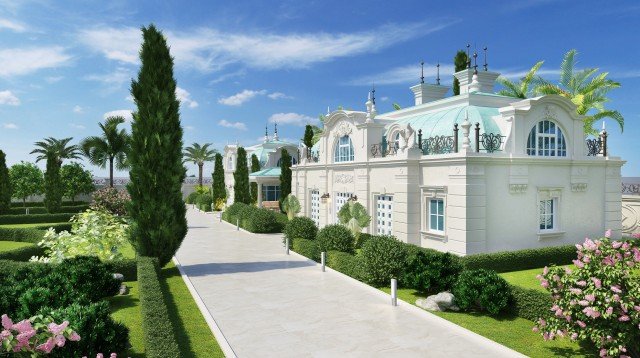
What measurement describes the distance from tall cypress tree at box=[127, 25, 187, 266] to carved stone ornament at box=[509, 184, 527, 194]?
13.8 m

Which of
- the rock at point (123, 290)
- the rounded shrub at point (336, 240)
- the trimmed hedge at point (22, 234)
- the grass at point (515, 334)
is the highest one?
the rounded shrub at point (336, 240)

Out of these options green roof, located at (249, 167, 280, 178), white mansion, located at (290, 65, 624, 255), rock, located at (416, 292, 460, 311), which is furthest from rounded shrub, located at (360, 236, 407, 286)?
green roof, located at (249, 167, 280, 178)

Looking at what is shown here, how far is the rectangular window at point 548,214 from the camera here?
20312 mm

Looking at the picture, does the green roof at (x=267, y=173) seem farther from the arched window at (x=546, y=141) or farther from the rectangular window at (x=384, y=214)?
the arched window at (x=546, y=141)

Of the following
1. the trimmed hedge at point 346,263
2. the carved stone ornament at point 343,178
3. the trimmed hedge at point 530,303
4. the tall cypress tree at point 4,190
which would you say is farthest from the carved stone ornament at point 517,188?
the tall cypress tree at point 4,190

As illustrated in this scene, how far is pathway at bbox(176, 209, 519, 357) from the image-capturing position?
9.71m

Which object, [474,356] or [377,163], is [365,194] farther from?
[474,356]

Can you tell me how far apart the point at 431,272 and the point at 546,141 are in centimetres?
1068

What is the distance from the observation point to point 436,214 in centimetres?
1989

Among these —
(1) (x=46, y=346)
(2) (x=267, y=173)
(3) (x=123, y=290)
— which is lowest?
(3) (x=123, y=290)

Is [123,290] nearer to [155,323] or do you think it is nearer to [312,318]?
[155,323]

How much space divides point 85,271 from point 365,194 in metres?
14.8

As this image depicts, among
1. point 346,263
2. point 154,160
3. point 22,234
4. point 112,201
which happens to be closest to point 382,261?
point 346,263

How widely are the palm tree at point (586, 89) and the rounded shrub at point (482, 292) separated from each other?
27273mm
